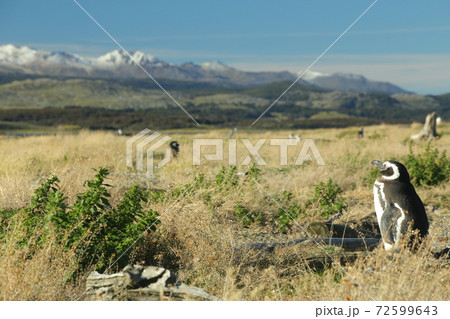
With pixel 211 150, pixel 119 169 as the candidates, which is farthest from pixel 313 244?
pixel 211 150

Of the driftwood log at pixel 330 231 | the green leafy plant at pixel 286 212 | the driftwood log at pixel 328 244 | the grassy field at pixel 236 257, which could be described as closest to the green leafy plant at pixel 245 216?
the grassy field at pixel 236 257

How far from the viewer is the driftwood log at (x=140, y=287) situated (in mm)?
4980

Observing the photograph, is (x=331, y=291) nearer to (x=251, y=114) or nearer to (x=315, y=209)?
(x=315, y=209)

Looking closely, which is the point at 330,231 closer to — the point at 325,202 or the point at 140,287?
the point at 325,202

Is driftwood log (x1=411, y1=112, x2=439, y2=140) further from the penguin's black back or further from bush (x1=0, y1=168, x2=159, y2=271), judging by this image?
bush (x1=0, y1=168, x2=159, y2=271)

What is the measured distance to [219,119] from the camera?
108 m

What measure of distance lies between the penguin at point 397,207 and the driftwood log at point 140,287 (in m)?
3.12

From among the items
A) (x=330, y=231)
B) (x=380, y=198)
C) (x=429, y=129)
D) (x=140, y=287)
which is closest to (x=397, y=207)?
(x=380, y=198)

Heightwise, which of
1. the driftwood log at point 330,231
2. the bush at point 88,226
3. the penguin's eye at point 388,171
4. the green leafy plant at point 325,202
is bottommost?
the driftwood log at point 330,231

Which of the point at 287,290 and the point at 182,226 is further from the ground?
the point at 182,226

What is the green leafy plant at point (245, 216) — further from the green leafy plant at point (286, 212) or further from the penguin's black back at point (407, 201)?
the penguin's black back at point (407, 201)

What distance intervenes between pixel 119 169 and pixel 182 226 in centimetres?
918

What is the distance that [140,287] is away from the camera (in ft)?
16.7
